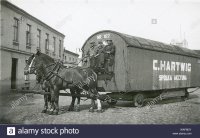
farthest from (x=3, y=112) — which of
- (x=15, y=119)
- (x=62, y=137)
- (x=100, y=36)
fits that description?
(x=100, y=36)

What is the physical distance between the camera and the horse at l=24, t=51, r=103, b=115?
8.21 m

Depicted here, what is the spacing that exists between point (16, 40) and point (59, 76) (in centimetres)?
323

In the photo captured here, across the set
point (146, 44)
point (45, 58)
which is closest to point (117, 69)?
point (146, 44)

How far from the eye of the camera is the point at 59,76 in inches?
332

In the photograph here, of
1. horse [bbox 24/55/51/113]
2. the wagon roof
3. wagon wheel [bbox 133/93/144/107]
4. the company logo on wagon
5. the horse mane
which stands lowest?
the company logo on wagon

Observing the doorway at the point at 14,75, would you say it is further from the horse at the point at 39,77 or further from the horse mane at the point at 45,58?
the horse mane at the point at 45,58

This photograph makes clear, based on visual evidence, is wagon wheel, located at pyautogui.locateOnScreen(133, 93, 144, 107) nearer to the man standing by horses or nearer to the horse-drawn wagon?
the horse-drawn wagon

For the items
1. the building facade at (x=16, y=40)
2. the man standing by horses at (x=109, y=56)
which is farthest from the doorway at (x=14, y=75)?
the man standing by horses at (x=109, y=56)

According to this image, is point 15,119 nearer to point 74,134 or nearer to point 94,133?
point 74,134

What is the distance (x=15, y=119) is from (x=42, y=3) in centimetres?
378

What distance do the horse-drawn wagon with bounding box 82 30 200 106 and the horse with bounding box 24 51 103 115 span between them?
61cm

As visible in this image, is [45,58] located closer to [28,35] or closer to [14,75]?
[14,75]

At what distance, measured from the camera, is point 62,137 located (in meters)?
6.15

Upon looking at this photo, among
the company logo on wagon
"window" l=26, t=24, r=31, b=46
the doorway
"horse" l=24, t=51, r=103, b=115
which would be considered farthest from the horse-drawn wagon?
the company logo on wagon
